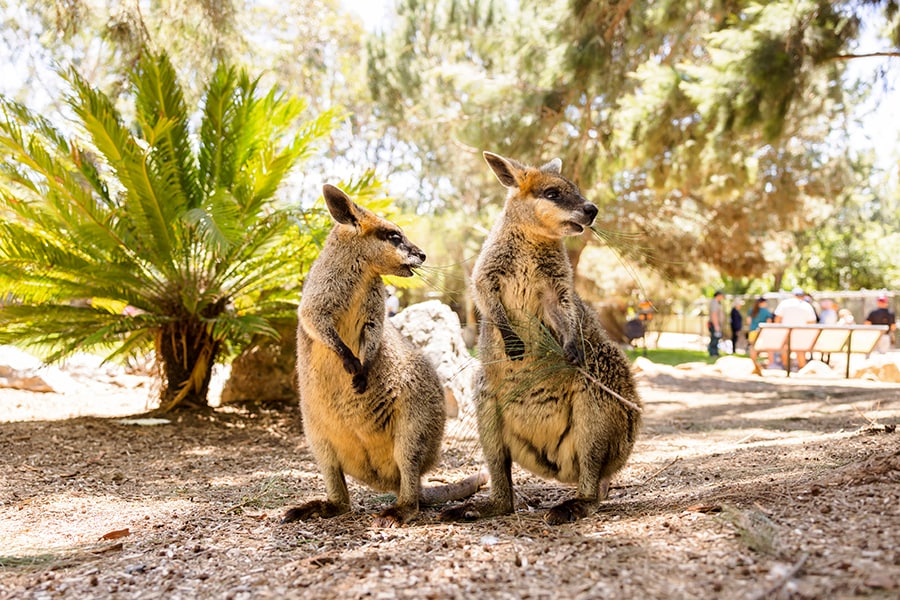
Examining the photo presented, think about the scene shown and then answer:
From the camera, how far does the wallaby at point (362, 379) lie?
11.3 ft

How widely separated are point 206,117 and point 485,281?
15.0ft

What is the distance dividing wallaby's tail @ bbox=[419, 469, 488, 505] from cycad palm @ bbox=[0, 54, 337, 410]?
3070 millimetres

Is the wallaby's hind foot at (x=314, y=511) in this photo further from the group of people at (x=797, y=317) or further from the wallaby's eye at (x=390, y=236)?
the group of people at (x=797, y=317)

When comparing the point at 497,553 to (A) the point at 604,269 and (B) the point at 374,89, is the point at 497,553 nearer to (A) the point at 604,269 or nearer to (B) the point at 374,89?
(A) the point at 604,269

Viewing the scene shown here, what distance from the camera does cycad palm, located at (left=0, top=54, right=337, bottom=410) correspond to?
6.40m

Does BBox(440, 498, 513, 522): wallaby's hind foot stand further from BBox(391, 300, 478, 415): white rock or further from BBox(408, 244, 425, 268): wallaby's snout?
BBox(391, 300, 478, 415): white rock

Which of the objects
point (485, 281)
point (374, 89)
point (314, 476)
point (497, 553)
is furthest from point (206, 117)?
point (374, 89)

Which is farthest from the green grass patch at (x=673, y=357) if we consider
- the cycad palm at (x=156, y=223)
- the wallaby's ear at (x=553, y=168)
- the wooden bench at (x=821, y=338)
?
the wallaby's ear at (x=553, y=168)

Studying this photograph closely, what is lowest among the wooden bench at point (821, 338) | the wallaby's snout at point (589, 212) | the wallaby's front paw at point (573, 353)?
the wooden bench at point (821, 338)

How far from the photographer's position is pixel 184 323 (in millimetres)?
7250

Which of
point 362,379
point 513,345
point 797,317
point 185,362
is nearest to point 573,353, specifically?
point 513,345

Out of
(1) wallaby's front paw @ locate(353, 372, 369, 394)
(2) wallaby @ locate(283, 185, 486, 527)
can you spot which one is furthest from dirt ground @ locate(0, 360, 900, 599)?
(1) wallaby's front paw @ locate(353, 372, 369, 394)

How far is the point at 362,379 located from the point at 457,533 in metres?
0.84

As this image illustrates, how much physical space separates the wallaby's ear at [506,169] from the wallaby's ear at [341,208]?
27.9 inches
